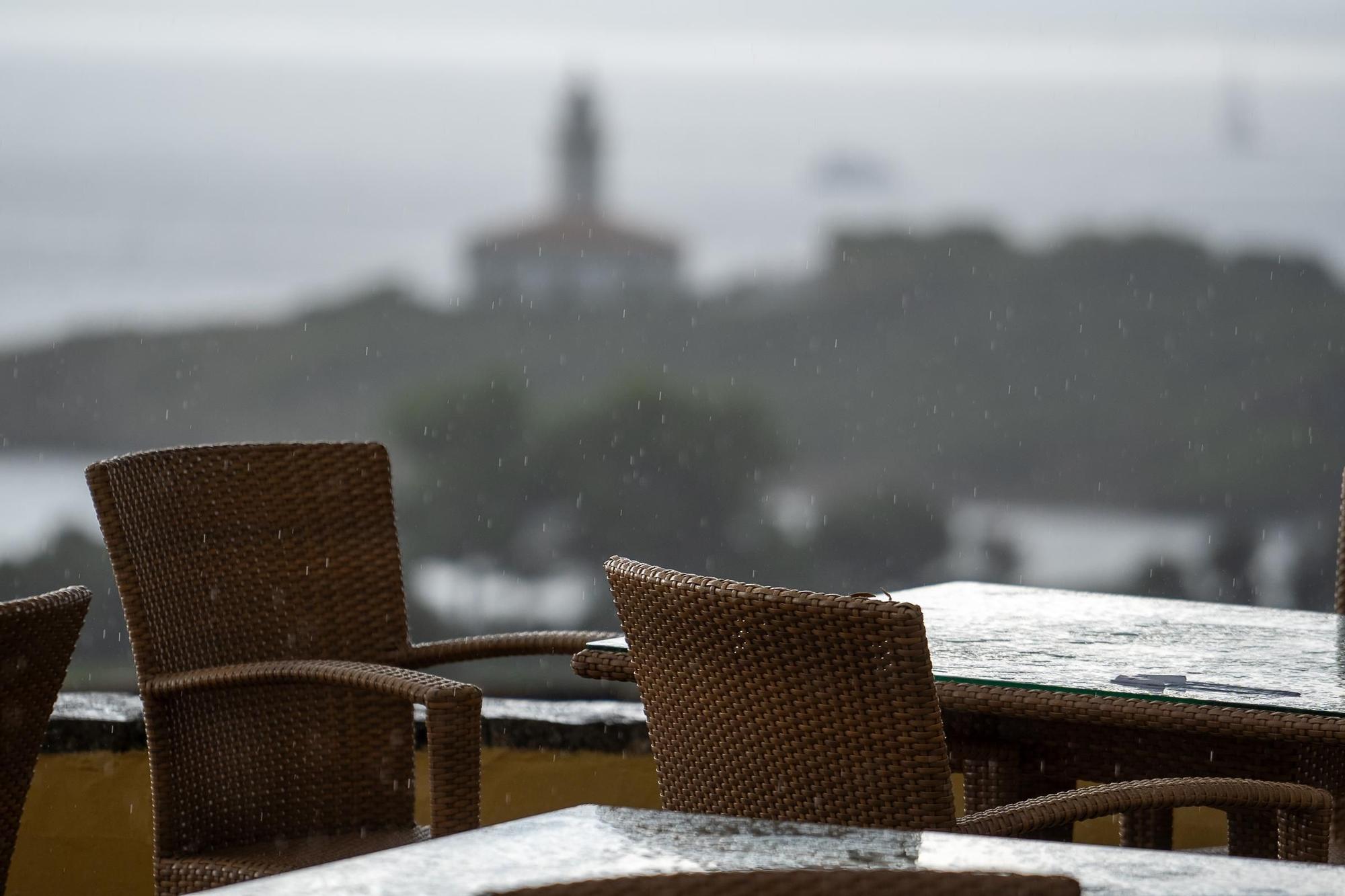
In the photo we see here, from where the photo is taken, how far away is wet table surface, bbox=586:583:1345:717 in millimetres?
1747

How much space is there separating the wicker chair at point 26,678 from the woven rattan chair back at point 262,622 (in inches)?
32.8

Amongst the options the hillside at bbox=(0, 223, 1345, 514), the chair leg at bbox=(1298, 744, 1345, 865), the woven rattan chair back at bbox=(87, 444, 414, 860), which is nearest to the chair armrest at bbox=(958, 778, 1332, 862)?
the chair leg at bbox=(1298, 744, 1345, 865)

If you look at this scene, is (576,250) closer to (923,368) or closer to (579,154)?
(579,154)

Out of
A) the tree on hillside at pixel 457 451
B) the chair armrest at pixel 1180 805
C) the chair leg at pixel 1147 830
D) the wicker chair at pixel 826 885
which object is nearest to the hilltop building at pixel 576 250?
the tree on hillside at pixel 457 451

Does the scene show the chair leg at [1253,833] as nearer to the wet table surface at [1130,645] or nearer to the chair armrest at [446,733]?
A: the wet table surface at [1130,645]

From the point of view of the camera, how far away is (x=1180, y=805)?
1.58 m

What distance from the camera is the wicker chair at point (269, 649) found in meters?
2.23

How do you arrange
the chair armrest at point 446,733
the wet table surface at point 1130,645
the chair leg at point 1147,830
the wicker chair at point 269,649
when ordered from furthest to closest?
the chair leg at point 1147,830, the wicker chair at point 269,649, the chair armrest at point 446,733, the wet table surface at point 1130,645

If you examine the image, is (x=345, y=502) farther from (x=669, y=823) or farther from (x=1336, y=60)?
(x=1336, y=60)

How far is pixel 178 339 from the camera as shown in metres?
6.51

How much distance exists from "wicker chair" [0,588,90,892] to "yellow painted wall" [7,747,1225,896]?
1.65 metres

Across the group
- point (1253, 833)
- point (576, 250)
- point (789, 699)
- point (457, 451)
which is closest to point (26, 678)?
point (789, 699)

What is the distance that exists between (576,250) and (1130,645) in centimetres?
448

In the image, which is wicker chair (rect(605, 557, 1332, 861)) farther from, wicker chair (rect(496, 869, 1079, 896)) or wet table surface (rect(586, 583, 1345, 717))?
wicker chair (rect(496, 869, 1079, 896))
